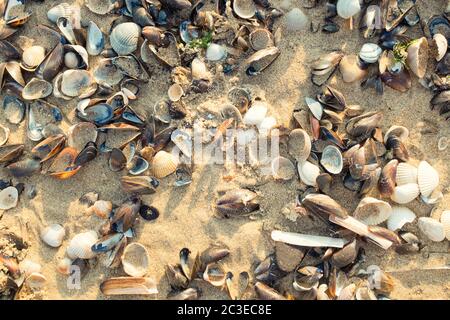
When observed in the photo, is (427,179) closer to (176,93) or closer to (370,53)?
(370,53)

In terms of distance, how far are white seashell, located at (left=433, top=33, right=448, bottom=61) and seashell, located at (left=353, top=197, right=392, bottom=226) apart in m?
1.65

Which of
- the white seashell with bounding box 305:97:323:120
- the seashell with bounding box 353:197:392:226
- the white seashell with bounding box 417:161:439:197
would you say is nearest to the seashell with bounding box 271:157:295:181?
the white seashell with bounding box 305:97:323:120

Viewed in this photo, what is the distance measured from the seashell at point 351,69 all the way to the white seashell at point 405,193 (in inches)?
47.6

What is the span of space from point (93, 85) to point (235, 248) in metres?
2.27

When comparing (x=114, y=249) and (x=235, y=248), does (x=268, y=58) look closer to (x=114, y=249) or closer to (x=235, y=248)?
(x=235, y=248)

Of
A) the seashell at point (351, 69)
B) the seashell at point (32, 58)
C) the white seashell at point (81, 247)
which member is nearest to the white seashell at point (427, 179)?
the seashell at point (351, 69)

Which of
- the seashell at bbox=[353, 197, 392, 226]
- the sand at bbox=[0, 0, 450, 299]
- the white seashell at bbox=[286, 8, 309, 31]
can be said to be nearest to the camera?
the seashell at bbox=[353, 197, 392, 226]

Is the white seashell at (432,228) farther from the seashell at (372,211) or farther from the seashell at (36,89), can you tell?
→ the seashell at (36,89)

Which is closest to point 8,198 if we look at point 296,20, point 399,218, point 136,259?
point 136,259

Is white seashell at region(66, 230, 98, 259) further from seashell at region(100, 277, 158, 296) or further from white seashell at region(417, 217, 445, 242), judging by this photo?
white seashell at region(417, 217, 445, 242)

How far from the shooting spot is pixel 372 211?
16.5 feet

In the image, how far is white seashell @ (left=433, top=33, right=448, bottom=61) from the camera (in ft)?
17.1

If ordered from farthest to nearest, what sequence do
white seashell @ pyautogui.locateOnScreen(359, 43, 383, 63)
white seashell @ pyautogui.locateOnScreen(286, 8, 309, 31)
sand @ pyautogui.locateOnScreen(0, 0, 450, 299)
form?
white seashell @ pyautogui.locateOnScreen(286, 8, 309, 31), white seashell @ pyautogui.locateOnScreen(359, 43, 383, 63), sand @ pyautogui.locateOnScreen(0, 0, 450, 299)
